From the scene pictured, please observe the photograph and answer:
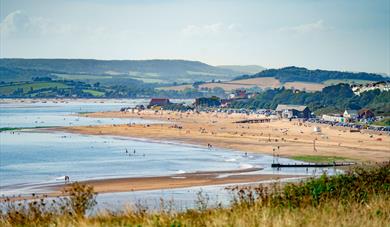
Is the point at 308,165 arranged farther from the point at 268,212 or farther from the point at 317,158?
the point at 268,212

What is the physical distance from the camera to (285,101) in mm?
149750

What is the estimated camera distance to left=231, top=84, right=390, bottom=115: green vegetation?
117 metres

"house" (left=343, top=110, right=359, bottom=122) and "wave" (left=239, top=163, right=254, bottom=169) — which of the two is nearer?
"wave" (left=239, top=163, right=254, bottom=169)

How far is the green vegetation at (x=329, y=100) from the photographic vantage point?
116694 mm

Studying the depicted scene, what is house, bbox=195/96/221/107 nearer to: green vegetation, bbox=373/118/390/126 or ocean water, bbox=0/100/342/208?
green vegetation, bbox=373/118/390/126

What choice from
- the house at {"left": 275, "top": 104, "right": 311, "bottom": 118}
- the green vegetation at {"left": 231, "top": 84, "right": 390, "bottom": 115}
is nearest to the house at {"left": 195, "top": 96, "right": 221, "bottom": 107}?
the green vegetation at {"left": 231, "top": 84, "right": 390, "bottom": 115}

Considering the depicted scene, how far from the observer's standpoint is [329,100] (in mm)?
139750

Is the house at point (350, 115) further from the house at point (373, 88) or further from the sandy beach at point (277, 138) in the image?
the house at point (373, 88)

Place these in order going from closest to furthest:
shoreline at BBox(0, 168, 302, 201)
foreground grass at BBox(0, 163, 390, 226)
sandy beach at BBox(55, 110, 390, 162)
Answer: foreground grass at BBox(0, 163, 390, 226) → shoreline at BBox(0, 168, 302, 201) → sandy beach at BBox(55, 110, 390, 162)

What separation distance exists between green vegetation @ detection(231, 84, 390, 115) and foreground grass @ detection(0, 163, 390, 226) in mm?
90503

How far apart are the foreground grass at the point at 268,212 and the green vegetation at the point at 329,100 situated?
9050 centimetres

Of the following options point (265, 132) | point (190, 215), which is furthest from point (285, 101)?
point (190, 215)

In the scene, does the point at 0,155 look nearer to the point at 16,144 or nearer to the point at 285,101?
the point at 16,144

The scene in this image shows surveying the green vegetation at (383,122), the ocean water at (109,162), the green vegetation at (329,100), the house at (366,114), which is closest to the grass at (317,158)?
the ocean water at (109,162)
